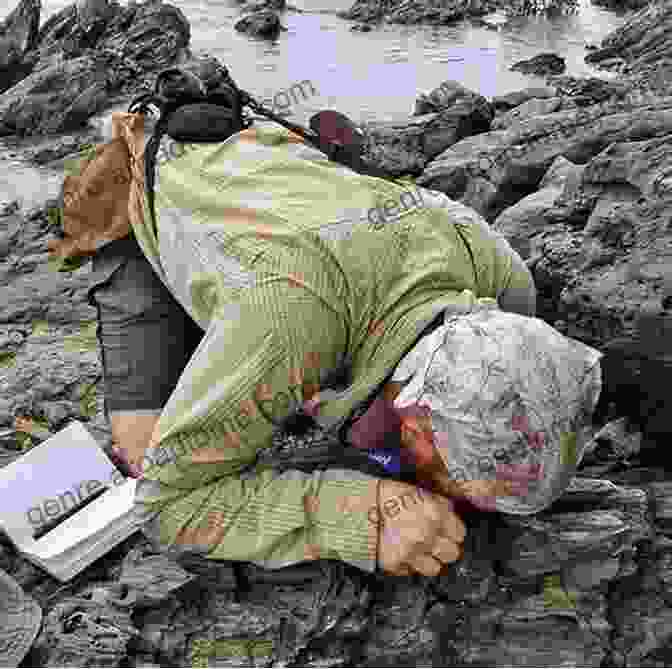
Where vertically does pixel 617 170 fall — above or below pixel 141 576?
above

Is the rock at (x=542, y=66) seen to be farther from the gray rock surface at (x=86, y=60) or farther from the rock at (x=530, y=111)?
the rock at (x=530, y=111)

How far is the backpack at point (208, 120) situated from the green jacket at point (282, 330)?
0.43 metres

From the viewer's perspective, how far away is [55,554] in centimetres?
392

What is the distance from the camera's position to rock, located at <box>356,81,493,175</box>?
35.6ft

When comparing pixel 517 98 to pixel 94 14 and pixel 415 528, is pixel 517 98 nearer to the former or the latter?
pixel 415 528

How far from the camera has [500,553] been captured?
3539 millimetres

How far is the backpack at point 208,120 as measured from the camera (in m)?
3.84

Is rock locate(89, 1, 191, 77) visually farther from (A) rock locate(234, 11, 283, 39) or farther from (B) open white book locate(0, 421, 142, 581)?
(B) open white book locate(0, 421, 142, 581)

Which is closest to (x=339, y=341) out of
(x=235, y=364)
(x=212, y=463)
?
(x=235, y=364)

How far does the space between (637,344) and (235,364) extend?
7.57 ft

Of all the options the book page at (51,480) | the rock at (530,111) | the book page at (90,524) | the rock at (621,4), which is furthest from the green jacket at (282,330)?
the rock at (621,4)

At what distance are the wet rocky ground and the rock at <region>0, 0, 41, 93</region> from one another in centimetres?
1807

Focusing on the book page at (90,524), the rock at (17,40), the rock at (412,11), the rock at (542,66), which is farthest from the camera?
the rock at (412,11)

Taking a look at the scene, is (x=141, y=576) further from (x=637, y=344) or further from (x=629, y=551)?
(x=637, y=344)
